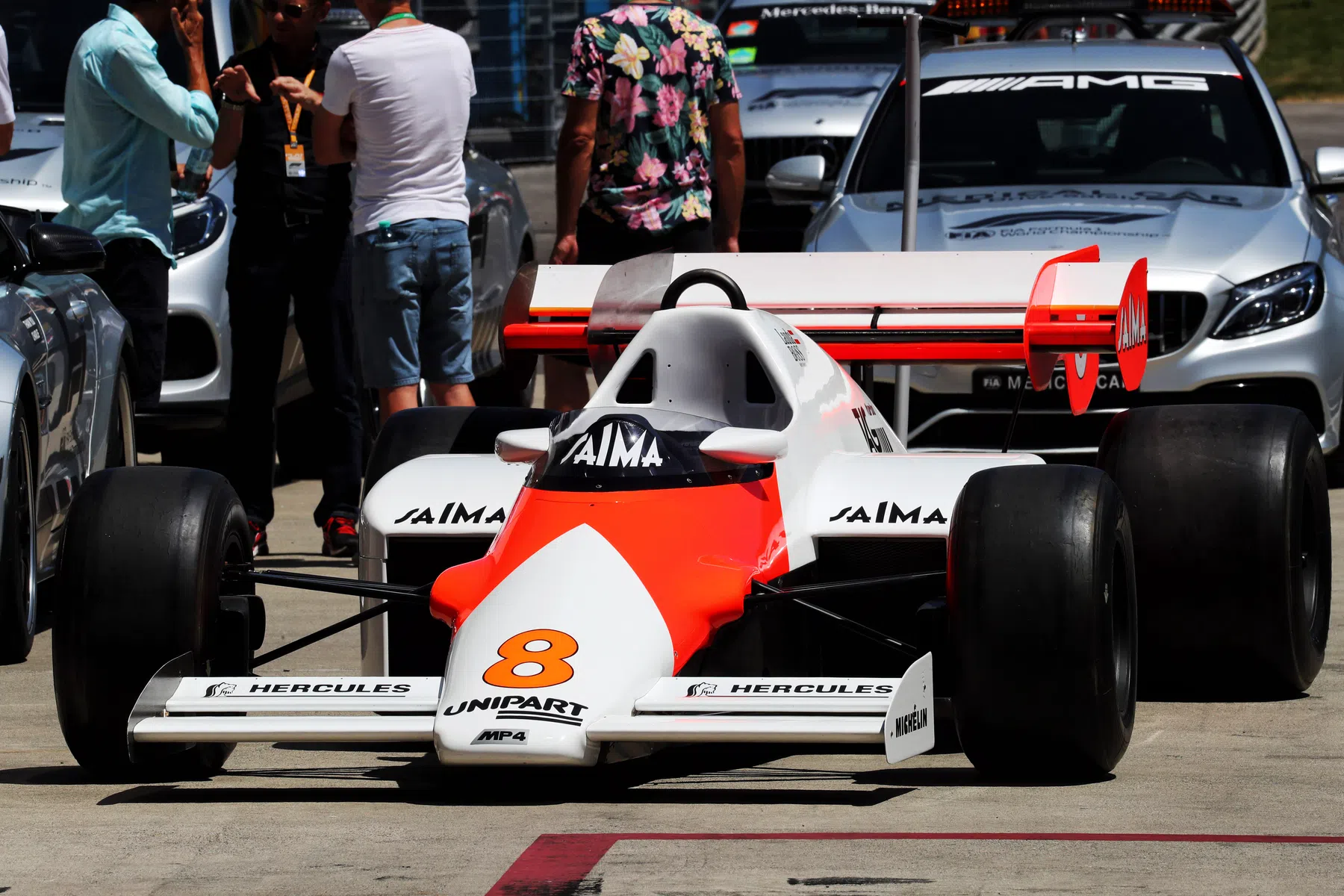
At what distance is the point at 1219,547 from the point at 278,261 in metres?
3.99

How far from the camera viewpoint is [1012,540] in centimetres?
524

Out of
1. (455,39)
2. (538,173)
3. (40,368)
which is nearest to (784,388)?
(40,368)

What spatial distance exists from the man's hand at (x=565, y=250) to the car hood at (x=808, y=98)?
20.5 ft

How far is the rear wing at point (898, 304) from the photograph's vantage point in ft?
22.6

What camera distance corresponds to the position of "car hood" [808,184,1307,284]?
928 centimetres

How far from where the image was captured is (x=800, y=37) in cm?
1672

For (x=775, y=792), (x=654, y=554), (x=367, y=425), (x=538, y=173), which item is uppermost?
(x=654, y=554)

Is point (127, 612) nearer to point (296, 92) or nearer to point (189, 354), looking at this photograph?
point (296, 92)

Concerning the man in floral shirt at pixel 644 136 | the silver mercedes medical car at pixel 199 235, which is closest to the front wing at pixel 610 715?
the man in floral shirt at pixel 644 136

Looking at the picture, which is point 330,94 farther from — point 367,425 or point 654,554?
point 654,554

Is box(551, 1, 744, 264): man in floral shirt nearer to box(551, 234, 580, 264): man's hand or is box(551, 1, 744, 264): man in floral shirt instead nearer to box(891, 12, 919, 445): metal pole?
box(551, 234, 580, 264): man's hand

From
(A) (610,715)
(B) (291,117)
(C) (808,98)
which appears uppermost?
(B) (291,117)

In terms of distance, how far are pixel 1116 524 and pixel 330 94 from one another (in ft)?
13.0

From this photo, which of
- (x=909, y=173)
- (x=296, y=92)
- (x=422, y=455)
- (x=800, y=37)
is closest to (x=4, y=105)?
(x=296, y=92)
